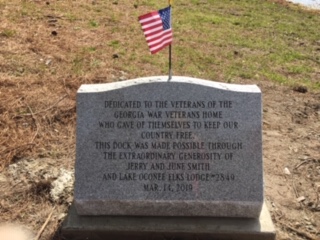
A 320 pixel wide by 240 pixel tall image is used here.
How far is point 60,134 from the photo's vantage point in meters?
5.75

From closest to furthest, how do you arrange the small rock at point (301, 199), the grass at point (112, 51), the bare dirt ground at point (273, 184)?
the bare dirt ground at point (273, 184) → the small rock at point (301, 199) → the grass at point (112, 51)

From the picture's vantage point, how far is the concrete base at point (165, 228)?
3.95 m

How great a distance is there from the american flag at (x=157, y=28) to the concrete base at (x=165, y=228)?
1495mm

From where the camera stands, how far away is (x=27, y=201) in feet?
15.0

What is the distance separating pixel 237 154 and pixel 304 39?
7284 mm

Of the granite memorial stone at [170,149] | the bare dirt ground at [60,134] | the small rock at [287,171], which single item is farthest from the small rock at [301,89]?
the granite memorial stone at [170,149]

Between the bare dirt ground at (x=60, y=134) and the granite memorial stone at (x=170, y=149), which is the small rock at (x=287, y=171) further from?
the granite memorial stone at (x=170, y=149)

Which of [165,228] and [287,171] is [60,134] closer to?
[165,228]

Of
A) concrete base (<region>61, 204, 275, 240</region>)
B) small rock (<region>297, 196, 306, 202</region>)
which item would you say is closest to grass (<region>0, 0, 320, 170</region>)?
concrete base (<region>61, 204, 275, 240</region>)

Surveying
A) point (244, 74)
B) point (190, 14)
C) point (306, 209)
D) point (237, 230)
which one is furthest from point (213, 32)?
point (237, 230)

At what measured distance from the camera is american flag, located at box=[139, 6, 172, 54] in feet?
13.0

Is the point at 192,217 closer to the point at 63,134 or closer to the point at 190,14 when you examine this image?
the point at 63,134

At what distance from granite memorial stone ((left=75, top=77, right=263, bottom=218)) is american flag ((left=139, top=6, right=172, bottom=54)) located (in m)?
0.31

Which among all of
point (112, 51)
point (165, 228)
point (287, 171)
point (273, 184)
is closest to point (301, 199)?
point (273, 184)
